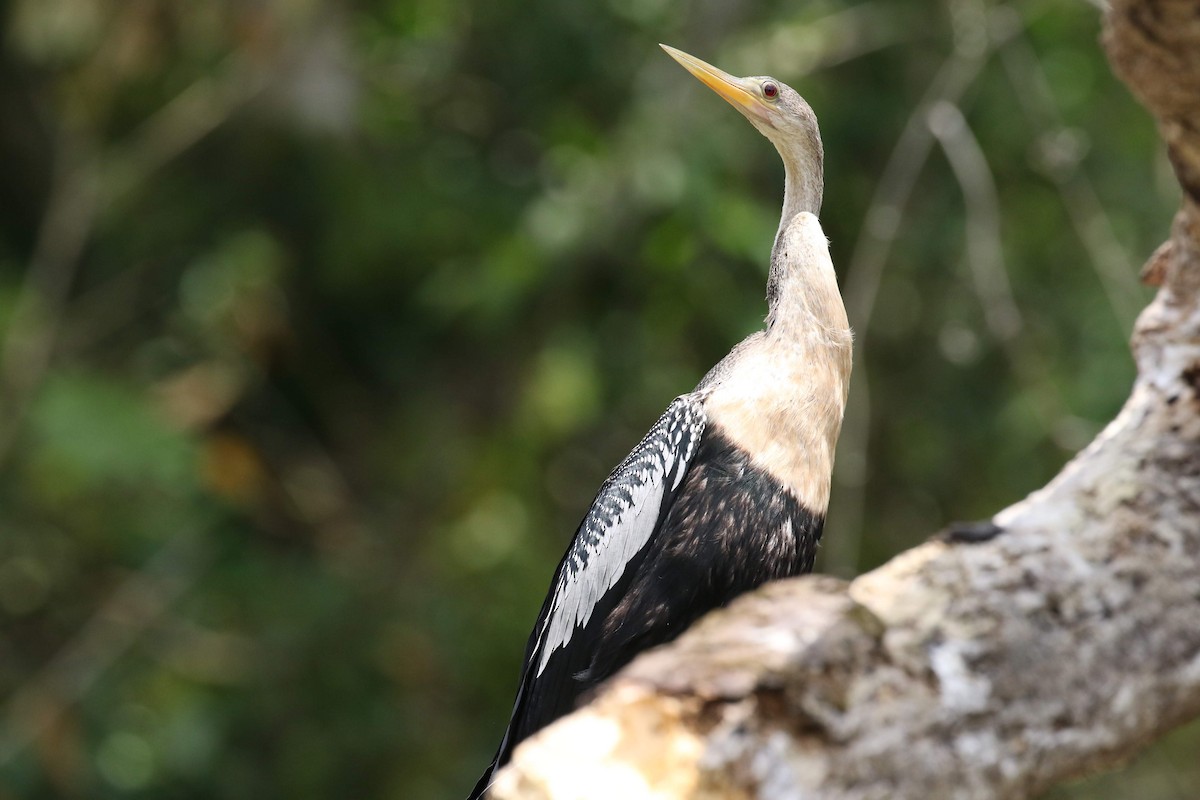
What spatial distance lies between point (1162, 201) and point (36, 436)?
541cm

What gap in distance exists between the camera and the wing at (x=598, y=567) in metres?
2.84

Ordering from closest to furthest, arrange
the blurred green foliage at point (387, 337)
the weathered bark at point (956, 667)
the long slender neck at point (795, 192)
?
the weathered bark at point (956, 667), the long slender neck at point (795, 192), the blurred green foliage at point (387, 337)

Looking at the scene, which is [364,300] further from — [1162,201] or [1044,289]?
[1162,201]

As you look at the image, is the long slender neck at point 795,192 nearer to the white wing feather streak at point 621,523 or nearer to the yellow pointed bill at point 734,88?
the yellow pointed bill at point 734,88

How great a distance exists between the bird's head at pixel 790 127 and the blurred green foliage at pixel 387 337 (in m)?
2.58

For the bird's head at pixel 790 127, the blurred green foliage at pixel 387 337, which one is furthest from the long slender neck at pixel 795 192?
the blurred green foliage at pixel 387 337

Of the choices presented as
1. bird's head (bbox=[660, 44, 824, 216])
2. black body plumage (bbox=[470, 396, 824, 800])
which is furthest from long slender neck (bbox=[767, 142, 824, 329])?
black body plumage (bbox=[470, 396, 824, 800])

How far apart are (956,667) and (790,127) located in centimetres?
161

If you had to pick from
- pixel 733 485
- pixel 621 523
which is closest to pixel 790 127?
pixel 733 485

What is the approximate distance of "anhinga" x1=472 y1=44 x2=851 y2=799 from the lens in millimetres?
2645

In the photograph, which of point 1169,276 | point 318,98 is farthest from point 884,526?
point 1169,276

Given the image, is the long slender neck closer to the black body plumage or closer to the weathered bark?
the black body plumage

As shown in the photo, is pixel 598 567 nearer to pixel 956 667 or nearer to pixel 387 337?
pixel 956 667

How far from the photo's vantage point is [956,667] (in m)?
1.57
